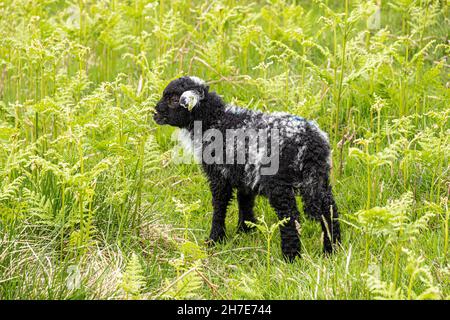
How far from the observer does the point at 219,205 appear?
22.5 ft

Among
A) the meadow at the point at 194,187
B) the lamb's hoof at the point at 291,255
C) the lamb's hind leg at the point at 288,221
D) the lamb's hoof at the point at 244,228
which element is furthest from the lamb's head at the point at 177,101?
the lamb's hoof at the point at 291,255

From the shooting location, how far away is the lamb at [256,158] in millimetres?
6266

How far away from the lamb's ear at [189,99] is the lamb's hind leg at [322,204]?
132 centimetres

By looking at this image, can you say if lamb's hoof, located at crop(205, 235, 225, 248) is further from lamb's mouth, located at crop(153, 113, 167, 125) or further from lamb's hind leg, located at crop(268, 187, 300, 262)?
lamb's mouth, located at crop(153, 113, 167, 125)

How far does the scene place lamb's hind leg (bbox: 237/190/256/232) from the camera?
7.01m

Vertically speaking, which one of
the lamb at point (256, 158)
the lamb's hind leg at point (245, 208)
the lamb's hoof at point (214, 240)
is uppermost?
the lamb at point (256, 158)

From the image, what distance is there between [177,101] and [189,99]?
23 cm

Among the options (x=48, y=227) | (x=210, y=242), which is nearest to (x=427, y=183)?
(x=210, y=242)

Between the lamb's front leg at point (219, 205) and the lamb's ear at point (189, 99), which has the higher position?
the lamb's ear at point (189, 99)

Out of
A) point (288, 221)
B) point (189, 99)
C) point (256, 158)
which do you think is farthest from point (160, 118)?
point (288, 221)

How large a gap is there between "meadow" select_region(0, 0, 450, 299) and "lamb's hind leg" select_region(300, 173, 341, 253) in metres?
0.14

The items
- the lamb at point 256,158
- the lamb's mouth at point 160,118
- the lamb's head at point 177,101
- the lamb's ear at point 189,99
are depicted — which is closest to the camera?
→ the lamb at point 256,158

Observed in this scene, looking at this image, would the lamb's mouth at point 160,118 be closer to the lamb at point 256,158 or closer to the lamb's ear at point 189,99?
the lamb at point 256,158

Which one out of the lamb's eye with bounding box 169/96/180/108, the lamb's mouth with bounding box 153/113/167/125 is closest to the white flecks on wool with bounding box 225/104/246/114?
the lamb's eye with bounding box 169/96/180/108
